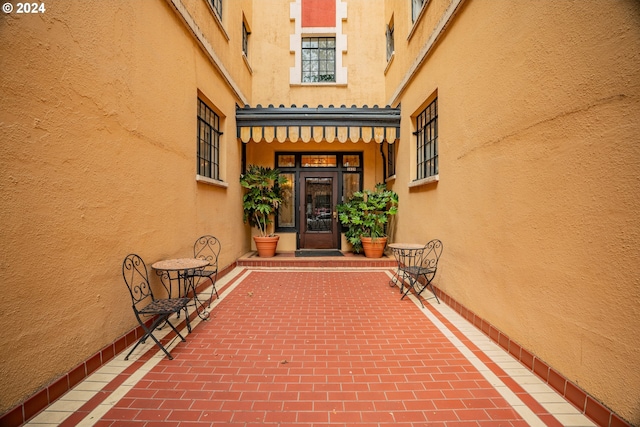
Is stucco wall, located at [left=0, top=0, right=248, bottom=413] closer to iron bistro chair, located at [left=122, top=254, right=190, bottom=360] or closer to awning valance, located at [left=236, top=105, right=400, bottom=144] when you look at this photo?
iron bistro chair, located at [left=122, top=254, right=190, bottom=360]

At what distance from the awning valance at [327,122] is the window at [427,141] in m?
0.97

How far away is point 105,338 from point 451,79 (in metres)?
5.57

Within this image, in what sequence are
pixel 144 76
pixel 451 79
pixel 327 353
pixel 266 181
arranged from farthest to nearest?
pixel 266 181 → pixel 451 79 → pixel 144 76 → pixel 327 353

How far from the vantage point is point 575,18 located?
231 cm

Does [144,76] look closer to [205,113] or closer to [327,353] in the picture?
[205,113]

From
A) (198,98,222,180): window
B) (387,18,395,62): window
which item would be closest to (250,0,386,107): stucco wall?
(387,18,395,62): window

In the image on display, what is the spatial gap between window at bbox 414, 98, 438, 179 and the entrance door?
3309 millimetres

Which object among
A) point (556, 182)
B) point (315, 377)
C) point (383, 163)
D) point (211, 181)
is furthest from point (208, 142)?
point (556, 182)

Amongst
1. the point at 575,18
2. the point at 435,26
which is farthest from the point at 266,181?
the point at 575,18

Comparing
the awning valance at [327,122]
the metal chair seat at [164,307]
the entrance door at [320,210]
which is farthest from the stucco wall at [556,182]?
the entrance door at [320,210]

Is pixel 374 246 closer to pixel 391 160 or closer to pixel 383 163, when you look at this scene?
pixel 391 160

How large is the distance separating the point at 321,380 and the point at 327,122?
6.18 metres

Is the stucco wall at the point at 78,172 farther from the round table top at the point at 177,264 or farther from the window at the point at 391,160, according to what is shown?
the window at the point at 391,160

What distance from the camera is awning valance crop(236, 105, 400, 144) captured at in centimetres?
739
